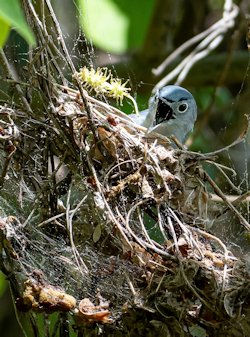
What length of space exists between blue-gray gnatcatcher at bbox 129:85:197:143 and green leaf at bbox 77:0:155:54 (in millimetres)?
184

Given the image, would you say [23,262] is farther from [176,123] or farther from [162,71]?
[162,71]

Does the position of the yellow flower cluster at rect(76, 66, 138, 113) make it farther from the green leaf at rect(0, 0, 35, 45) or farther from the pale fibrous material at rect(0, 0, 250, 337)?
the green leaf at rect(0, 0, 35, 45)

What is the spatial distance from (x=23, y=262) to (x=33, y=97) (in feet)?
1.56

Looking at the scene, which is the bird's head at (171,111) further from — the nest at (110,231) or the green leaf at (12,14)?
the green leaf at (12,14)

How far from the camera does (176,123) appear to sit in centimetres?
243

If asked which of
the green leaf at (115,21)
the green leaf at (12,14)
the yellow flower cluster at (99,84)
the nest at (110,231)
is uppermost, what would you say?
the green leaf at (12,14)

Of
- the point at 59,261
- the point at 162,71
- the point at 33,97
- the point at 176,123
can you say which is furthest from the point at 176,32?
the point at 59,261

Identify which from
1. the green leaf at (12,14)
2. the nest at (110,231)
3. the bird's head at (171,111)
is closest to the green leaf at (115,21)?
the bird's head at (171,111)

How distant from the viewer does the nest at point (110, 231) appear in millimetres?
1785

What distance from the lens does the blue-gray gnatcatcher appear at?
239 cm

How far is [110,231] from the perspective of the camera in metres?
1.91

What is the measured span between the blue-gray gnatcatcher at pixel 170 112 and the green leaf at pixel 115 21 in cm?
18

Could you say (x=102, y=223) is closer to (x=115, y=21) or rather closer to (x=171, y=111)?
(x=171, y=111)

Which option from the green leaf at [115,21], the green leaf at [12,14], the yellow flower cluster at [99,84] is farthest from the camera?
the green leaf at [115,21]
